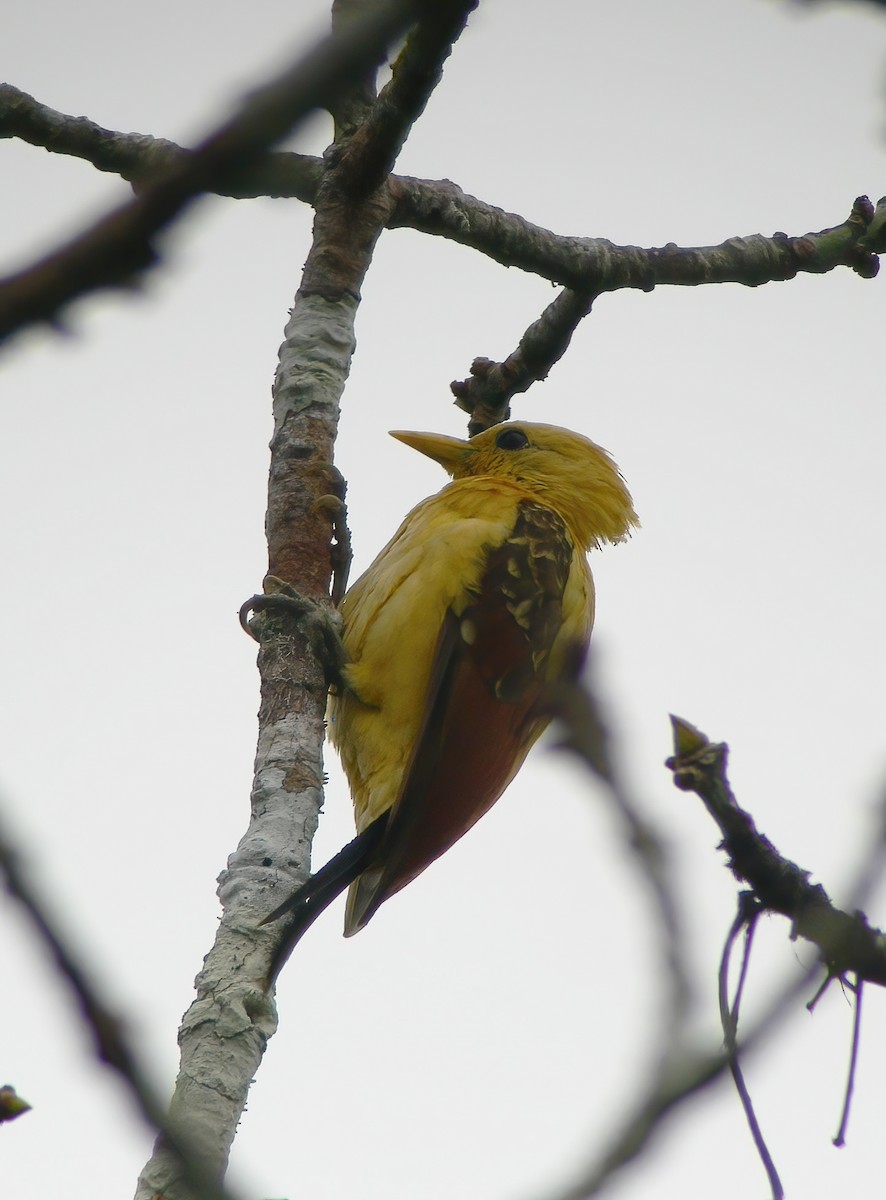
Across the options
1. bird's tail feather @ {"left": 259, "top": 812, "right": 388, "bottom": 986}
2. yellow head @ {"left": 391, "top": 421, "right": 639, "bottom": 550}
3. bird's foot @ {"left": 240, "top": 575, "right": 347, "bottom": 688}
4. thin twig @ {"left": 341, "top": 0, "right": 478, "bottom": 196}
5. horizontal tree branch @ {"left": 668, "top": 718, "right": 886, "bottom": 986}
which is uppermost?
yellow head @ {"left": 391, "top": 421, "right": 639, "bottom": 550}

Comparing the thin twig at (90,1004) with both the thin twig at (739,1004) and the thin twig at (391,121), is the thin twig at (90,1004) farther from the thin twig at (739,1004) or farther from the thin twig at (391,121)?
the thin twig at (391,121)

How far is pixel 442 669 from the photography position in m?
4.39

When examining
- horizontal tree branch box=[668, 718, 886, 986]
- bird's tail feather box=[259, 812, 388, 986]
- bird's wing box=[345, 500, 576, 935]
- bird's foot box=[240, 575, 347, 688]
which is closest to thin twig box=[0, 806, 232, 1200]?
horizontal tree branch box=[668, 718, 886, 986]

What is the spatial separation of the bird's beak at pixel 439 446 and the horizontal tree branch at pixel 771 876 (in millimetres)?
4302

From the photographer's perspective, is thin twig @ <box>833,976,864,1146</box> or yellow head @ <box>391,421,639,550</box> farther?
yellow head @ <box>391,421,639,550</box>

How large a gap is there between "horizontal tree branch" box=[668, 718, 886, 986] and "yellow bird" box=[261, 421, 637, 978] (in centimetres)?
254

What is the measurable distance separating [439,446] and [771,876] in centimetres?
433

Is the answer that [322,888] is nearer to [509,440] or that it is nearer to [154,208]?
[509,440]

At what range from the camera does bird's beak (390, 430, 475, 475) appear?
Answer: 223 inches

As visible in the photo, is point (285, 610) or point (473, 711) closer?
point (285, 610)

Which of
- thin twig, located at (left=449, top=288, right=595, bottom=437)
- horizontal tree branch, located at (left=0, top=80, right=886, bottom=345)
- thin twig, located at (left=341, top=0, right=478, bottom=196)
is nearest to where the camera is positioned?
thin twig, located at (left=341, top=0, right=478, bottom=196)

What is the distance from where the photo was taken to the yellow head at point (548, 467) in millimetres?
5613

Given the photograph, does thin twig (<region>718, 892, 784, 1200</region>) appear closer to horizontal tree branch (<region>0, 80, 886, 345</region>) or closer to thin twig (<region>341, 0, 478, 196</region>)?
thin twig (<region>341, 0, 478, 196</region>)

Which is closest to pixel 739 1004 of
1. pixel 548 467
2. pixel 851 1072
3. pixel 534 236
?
pixel 851 1072
